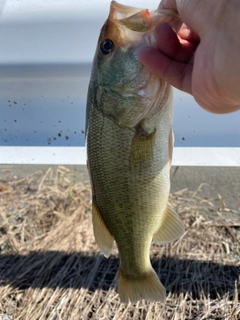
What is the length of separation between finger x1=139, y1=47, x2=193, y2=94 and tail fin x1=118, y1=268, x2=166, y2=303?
80 centimetres

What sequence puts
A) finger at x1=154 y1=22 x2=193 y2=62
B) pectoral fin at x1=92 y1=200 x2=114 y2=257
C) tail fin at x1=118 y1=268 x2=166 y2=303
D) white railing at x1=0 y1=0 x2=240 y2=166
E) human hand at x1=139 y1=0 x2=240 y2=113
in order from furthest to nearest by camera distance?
white railing at x1=0 y1=0 x2=240 y2=166 < tail fin at x1=118 y1=268 x2=166 y2=303 < pectoral fin at x1=92 y1=200 x2=114 y2=257 < finger at x1=154 y1=22 x2=193 y2=62 < human hand at x1=139 y1=0 x2=240 y2=113

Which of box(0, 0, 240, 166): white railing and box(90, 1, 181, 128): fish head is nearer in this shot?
box(90, 1, 181, 128): fish head

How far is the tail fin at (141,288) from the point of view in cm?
173

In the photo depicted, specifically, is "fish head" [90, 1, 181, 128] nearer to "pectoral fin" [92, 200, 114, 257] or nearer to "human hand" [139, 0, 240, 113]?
"human hand" [139, 0, 240, 113]

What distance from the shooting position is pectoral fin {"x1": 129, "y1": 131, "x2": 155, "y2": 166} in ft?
4.71

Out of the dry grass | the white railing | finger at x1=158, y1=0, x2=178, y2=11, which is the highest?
finger at x1=158, y1=0, x2=178, y2=11

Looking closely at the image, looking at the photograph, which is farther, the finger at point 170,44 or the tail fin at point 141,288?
the tail fin at point 141,288

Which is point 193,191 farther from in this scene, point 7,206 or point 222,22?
point 222,22

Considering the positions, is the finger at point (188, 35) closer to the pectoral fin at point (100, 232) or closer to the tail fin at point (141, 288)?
the pectoral fin at point (100, 232)

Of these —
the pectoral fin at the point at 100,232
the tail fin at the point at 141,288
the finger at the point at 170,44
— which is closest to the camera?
the finger at the point at 170,44

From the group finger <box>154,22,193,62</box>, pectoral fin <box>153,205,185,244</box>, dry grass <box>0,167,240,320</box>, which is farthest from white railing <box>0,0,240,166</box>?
finger <box>154,22,193,62</box>

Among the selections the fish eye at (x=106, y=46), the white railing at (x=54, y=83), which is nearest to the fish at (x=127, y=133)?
the fish eye at (x=106, y=46)

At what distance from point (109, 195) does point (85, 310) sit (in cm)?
106

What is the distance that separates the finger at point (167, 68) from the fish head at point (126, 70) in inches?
1.6
